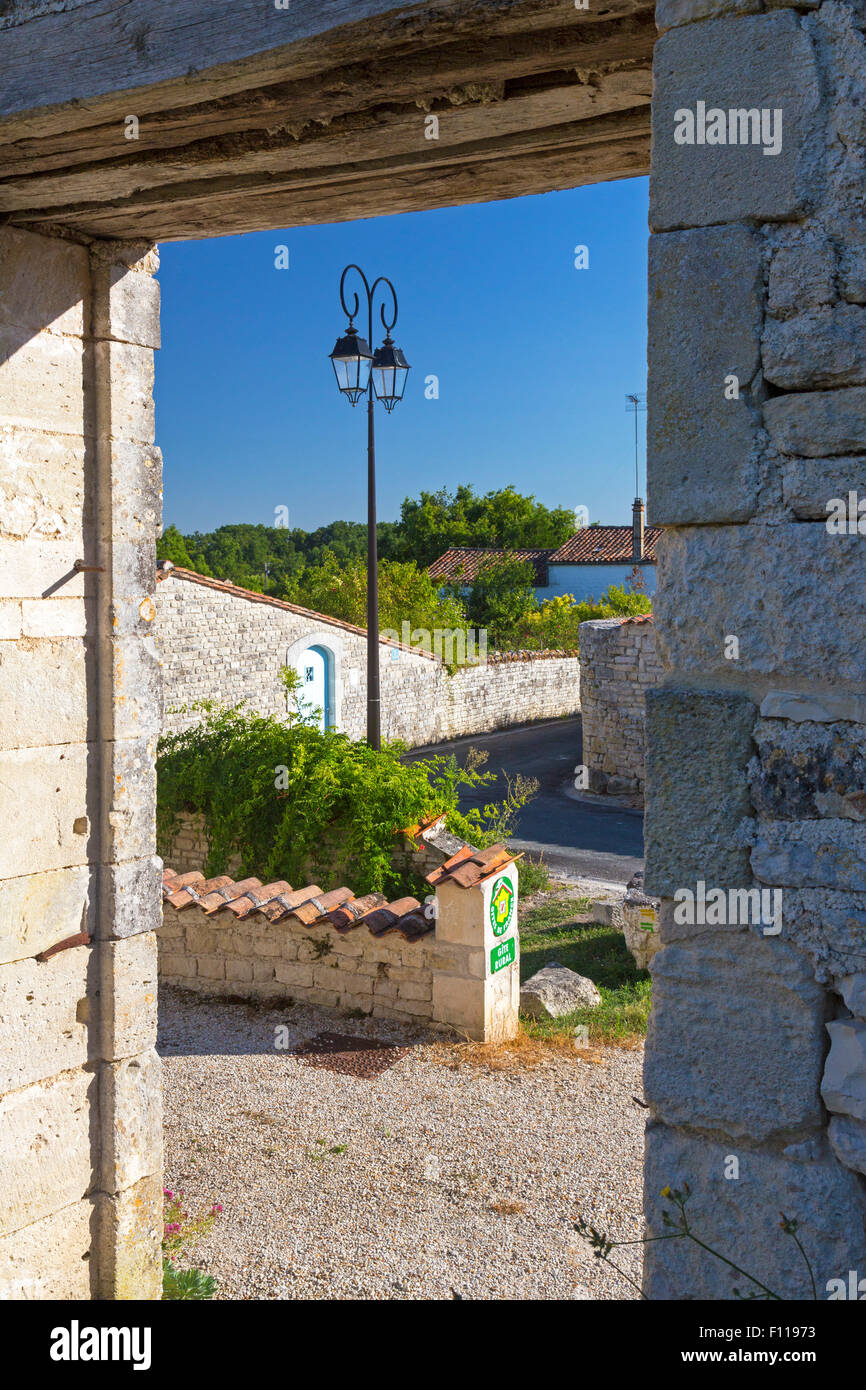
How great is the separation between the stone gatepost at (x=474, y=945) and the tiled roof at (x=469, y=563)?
86.1 ft

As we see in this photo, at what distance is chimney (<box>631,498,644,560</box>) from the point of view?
97.5 ft

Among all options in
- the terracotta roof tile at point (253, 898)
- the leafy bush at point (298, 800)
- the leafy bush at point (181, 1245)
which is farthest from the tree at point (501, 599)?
the leafy bush at point (181, 1245)

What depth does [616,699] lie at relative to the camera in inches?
616

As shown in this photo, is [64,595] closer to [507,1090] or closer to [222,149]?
[222,149]

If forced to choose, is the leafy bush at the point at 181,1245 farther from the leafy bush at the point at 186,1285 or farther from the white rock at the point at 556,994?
the white rock at the point at 556,994

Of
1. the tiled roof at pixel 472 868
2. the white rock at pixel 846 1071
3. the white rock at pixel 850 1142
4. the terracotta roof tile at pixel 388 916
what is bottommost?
the terracotta roof tile at pixel 388 916

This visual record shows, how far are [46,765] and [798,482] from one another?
2506 mm

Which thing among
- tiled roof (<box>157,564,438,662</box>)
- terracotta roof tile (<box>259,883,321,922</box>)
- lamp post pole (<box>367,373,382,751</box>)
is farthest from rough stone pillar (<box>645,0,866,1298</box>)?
tiled roof (<box>157,564,438,662</box>)

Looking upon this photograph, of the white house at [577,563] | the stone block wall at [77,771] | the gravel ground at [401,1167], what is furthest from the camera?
the white house at [577,563]

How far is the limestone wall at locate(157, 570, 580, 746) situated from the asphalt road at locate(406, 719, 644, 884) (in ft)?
2.34

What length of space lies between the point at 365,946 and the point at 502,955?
0.92 m

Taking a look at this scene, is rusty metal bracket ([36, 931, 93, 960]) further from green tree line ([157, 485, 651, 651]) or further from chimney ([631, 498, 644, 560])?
chimney ([631, 498, 644, 560])

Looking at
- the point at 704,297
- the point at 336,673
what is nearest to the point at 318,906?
the point at 704,297

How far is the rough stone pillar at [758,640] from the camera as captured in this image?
1528 mm
